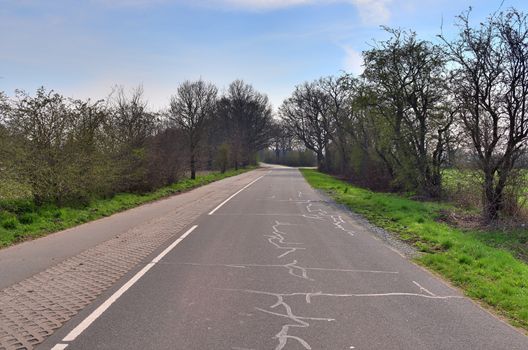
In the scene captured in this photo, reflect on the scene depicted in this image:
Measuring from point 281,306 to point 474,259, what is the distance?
4998mm

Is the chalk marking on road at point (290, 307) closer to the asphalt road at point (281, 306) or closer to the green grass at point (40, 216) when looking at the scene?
the asphalt road at point (281, 306)

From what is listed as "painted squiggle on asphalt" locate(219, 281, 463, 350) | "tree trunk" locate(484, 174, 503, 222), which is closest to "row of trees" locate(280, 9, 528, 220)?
"tree trunk" locate(484, 174, 503, 222)

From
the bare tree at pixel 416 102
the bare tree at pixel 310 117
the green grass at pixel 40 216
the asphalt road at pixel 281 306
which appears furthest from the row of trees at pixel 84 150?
the bare tree at pixel 310 117

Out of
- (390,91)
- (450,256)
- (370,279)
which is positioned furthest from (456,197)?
(370,279)

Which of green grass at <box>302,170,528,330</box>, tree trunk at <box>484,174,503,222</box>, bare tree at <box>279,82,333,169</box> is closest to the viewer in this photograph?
green grass at <box>302,170,528,330</box>

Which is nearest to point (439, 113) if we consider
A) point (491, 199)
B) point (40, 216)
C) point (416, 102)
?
point (416, 102)

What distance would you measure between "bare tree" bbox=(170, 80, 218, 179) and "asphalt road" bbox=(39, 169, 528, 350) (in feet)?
101

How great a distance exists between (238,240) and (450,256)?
4684 millimetres

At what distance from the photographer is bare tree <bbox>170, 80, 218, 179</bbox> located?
42.0 meters

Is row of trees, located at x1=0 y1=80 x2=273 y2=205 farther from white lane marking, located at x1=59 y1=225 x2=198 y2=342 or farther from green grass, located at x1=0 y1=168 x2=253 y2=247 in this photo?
white lane marking, located at x1=59 y1=225 x2=198 y2=342

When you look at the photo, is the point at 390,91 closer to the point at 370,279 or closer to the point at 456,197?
the point at 456,197

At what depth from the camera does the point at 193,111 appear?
4606cm

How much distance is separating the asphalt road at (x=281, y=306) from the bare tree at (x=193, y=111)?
3070 cm

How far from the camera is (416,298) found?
21.3ft
